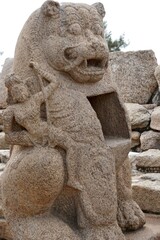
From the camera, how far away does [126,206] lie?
2.51m

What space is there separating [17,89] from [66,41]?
0.36 m

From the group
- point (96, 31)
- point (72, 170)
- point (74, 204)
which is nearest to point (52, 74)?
point (96, 31)

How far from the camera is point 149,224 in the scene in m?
2.80

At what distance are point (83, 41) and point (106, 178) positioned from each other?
71 cm

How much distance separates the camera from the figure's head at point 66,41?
7.30 feet

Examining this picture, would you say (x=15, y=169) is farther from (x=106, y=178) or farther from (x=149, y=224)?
(x=149, y=224)

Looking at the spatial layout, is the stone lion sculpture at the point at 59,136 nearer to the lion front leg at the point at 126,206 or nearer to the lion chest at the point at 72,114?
the lion chest at the point at 72,114

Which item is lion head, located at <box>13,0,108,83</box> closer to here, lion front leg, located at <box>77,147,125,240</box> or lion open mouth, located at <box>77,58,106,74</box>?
lion open mouth, located at <box>77,58,106,74</box>

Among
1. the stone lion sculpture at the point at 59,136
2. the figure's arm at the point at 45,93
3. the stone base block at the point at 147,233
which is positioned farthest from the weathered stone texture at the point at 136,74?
the figure's arm at the point at 45,93

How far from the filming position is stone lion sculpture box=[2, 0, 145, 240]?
6.95ft

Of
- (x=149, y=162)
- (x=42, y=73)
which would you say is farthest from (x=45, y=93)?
(x=149, y=162)

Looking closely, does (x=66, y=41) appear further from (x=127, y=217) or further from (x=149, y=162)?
(x=149, y=162)

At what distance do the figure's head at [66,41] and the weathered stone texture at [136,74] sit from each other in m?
3.77

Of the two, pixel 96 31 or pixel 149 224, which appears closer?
Answer: pixel 96 31
